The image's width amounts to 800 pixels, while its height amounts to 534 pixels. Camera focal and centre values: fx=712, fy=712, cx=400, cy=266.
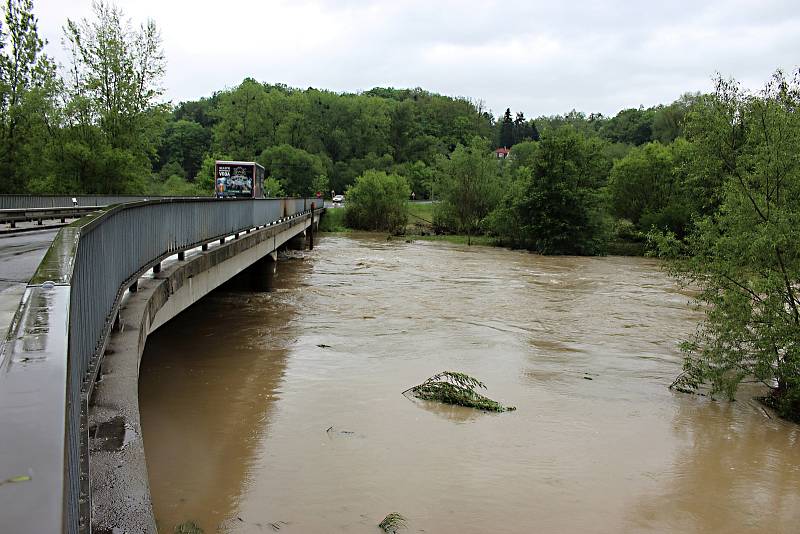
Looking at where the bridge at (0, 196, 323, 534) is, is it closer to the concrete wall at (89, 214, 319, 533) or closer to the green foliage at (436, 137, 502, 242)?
the concrete wall at (89, 214, 319, 533)

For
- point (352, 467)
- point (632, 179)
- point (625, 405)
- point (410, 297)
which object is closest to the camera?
point (352, 467)

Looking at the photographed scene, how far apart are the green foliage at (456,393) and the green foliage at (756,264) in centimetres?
375

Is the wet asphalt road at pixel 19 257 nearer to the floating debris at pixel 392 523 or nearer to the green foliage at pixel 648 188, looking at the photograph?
the floating debris at pixel 392 523

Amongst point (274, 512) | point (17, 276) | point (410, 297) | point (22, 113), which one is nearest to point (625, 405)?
point (274, 512)

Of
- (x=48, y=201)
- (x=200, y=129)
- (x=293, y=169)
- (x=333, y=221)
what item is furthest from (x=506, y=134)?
(x=48, y=201)

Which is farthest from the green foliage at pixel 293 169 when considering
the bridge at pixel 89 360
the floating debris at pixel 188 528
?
the floating debris at pixel 188 528

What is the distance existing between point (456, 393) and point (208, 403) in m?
3.81

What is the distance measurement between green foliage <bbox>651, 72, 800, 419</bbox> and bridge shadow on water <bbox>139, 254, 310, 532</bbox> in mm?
7522

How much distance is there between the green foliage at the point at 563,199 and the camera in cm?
4800

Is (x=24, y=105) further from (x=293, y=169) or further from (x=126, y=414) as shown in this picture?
(x=293, y=169)

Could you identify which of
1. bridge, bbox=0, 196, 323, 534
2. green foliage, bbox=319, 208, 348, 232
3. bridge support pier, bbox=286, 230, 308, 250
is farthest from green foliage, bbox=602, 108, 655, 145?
bridge, bbox=0, 196, 323, 534

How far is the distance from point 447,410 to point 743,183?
7.03 metres

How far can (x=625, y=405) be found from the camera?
11.6 metres

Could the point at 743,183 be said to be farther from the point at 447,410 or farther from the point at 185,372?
the point at 185,372
